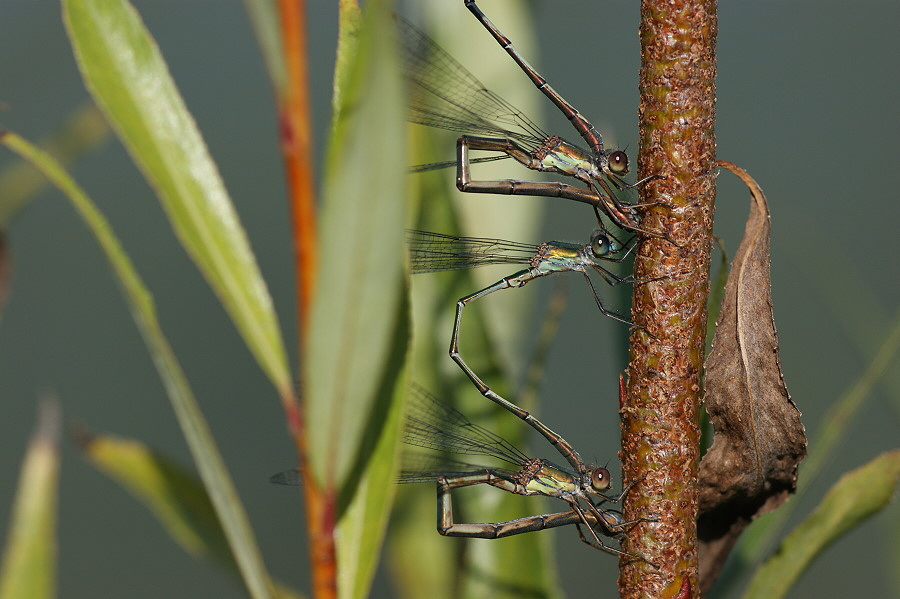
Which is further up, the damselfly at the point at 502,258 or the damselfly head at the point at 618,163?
the damselfly head at the point at 618,163

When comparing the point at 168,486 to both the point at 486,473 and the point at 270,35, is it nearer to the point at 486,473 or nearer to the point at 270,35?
the point at 486,473

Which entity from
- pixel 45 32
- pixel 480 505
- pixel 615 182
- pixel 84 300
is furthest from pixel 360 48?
pixel 84 300

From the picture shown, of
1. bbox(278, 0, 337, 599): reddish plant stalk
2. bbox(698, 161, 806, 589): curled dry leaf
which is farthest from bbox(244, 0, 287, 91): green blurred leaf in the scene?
bbox(698, 161, 806, 589): curled dry leaf

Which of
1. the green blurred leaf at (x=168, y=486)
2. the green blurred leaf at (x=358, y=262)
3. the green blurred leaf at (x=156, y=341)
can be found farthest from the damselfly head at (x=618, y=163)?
the green blurred leaf at (x=168, y=486)

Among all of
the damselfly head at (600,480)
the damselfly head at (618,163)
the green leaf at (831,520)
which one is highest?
the damselfly head at (618,163)

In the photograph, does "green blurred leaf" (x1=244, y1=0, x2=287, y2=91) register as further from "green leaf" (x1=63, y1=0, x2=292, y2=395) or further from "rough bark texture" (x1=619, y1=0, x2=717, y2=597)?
"rough bark texture" (x1=619, y1=0, x2=717, y2=597)

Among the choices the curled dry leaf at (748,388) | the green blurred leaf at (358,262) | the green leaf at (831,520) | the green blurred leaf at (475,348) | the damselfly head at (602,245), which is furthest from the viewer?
the damselfly head at (602,245)

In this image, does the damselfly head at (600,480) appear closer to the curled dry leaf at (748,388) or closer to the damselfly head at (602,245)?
the damselfly head at (602,245)
